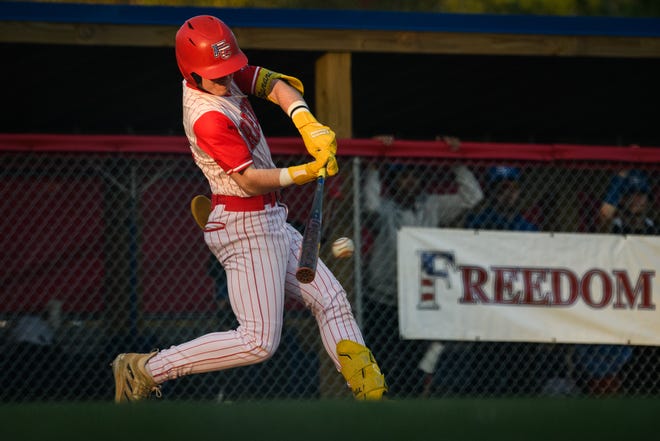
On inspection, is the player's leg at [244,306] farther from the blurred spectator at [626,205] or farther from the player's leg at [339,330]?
the blurred spectator at [626,205]

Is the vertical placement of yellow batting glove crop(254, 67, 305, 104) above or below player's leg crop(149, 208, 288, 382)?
above

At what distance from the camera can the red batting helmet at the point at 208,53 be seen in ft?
15.7

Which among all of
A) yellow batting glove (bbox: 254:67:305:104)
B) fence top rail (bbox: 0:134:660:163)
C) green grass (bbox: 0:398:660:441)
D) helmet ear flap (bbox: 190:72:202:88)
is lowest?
fence top rail (bbox: 0:134:660:163)

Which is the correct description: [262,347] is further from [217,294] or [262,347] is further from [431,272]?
[431,272]

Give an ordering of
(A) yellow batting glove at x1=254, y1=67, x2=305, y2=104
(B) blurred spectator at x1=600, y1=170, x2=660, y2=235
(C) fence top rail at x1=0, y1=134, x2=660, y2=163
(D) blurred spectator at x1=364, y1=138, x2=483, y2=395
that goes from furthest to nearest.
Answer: (B) blurred spectator at x1=600, y1=170, x2=660, y2=235, (D) blurred spectator at x1=364, y1=138, x2=483, y2=395, (C) fence top rail at x1=0, y1=134, x2=660, y2=163, (A) yellow batting glove at x1=254, y1=67, x2=305, y2=104

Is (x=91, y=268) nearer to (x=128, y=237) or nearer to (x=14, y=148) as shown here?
(x=128, y=237)

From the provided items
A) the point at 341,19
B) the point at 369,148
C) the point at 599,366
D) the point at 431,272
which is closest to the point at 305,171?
the point at 369,148

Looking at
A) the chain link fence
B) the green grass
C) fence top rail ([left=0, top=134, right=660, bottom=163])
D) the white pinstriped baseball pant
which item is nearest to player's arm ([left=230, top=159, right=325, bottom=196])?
the white pinstriped baseball pant

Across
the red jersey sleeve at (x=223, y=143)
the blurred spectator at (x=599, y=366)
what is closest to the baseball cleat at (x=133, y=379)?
the red jersey sleeve at (x=223, y=143)

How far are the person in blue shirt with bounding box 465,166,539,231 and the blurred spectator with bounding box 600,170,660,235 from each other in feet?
1.61

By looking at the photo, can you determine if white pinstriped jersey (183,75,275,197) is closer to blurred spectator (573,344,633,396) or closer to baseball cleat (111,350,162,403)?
baseball cleat (111,350,162,403)

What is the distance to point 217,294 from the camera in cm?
668

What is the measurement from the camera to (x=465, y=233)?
21.9 feet

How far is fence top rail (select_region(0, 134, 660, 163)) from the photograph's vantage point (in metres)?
6.25
